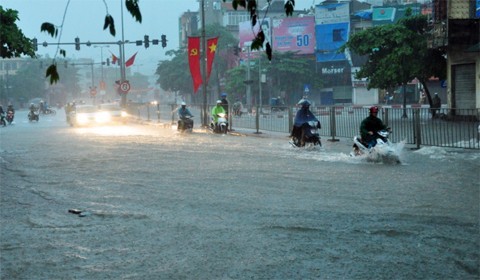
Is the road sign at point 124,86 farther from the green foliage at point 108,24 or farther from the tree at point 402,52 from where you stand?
the green foliage at point 108,24

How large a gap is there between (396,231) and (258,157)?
877cm

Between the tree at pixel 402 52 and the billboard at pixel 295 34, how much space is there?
33367mm

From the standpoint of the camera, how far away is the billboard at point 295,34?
67.3 m

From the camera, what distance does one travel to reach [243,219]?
25.0 ft

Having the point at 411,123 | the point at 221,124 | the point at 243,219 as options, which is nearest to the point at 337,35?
the point at 221,124

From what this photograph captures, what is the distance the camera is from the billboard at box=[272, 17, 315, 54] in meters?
67.3

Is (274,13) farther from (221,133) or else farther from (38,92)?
(221,133)

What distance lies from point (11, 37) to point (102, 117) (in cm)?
1732

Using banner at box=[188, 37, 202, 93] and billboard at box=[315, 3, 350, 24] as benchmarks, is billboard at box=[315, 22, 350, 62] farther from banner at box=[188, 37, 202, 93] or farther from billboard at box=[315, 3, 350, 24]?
banner at box=[188, 37, 202, 93]

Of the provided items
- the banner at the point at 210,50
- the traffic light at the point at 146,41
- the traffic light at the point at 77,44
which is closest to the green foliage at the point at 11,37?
the banner at the point at 210,50

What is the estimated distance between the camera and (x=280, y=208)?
8336mm

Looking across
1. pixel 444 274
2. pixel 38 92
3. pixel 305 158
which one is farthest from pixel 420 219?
pixel 38 92

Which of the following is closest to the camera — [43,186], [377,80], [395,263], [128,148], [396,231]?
[395,263]

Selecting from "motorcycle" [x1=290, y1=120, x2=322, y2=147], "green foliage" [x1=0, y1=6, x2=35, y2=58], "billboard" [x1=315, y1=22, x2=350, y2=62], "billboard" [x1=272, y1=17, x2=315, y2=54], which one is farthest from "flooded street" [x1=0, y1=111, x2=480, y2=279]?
"billboard" [x1=272, y1=17, x2=315, y2=54]
